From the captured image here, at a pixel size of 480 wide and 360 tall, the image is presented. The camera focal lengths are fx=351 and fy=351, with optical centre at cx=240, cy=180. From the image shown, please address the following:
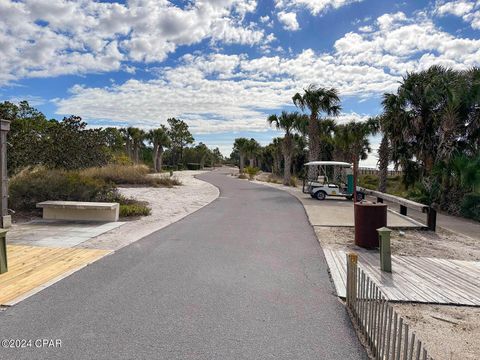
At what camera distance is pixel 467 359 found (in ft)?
11.2

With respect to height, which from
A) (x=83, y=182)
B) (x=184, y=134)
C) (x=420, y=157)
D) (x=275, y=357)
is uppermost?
(x=184, y=134)

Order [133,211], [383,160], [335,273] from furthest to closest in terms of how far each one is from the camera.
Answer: [383,160]
[133,211]
[335,273]

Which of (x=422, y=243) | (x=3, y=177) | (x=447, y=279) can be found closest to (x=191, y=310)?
(x=447, y=279)

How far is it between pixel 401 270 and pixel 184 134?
62656mm

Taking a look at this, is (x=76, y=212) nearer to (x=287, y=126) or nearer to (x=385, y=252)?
(x=385, y=252)

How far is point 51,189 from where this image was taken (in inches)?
465

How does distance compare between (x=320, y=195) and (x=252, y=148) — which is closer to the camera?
(x=320, y=195)

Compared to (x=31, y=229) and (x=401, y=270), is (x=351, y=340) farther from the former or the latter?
(x=31, y=229)

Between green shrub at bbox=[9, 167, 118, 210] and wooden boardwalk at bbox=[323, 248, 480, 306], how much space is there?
8.61 meters

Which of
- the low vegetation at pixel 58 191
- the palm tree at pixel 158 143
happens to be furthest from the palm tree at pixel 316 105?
the palm tree at pixel 158 143

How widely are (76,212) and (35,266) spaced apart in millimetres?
5038

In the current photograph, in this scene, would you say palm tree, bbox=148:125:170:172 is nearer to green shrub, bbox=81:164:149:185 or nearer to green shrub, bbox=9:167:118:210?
green shrub, bbox=81:164:149:185

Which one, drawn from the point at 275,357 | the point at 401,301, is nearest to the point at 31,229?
the point at 275,357

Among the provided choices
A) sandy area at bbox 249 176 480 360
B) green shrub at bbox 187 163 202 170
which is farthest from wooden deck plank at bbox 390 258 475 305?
green shrub at bbox 187 163 202 170
